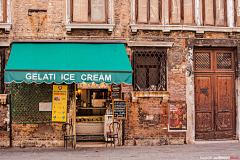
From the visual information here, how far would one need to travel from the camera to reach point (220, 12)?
9250mm

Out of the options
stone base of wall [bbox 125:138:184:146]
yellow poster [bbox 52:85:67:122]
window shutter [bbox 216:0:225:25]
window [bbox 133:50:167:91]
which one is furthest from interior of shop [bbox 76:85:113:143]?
window shutter [bbox 216:0:225:25]

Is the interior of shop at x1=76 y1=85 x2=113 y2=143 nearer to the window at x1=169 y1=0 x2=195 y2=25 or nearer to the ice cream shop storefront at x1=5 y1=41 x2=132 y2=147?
the ice cream shop storefront at x1=5 y1=41 x2=132 y2=147

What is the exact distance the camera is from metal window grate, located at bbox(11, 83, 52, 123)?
8219 millimetres

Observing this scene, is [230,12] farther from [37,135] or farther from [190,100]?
[37,135]

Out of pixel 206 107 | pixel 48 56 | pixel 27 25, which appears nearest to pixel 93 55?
pixel 48 56

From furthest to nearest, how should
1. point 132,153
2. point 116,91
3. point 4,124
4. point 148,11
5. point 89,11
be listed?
point 148,11, point 89,11, point 116,91, point 4,124, point 132,153

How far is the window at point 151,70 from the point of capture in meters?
8.71

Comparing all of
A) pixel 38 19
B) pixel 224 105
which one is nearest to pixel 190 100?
pixel 224 105

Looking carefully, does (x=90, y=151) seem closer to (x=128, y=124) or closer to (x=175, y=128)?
(x=128, y=124)

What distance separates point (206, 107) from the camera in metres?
9.05

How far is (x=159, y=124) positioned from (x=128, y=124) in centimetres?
123

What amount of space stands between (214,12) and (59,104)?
7.35 metres

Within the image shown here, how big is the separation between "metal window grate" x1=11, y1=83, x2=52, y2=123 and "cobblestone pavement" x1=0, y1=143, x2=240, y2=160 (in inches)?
44.0

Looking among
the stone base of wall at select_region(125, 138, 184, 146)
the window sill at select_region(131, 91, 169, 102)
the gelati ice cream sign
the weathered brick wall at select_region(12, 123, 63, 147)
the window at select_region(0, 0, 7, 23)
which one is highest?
the window at select_region(0, 0, 7, 23)
